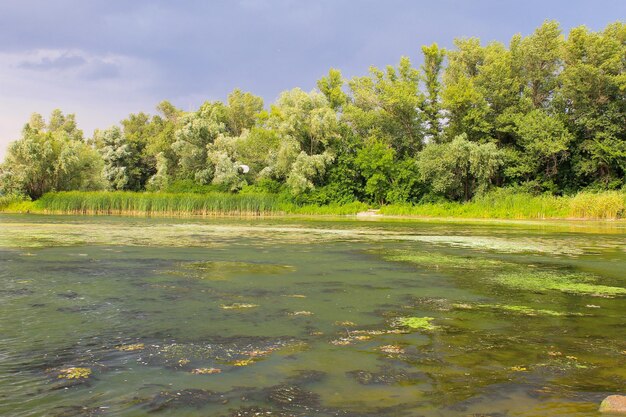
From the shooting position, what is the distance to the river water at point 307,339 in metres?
3.74

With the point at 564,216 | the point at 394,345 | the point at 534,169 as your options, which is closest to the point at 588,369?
the point at 394,345

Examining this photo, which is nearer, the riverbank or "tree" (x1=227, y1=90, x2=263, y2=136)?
the riverbank

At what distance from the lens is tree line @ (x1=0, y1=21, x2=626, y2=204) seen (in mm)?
42906

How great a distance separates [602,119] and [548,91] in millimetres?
6724

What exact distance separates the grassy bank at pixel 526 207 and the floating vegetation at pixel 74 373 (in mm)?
37568

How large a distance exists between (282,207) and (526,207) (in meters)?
22.0

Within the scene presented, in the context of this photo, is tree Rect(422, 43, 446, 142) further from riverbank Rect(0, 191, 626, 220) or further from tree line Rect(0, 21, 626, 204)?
riverbank Rect(0, 191, 626, 220)

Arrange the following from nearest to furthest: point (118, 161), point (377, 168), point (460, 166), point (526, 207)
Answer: point (526, 207) → point (460, 166) → point (377, 168) → point (118, 161)

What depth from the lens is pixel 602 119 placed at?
4238 centimetres

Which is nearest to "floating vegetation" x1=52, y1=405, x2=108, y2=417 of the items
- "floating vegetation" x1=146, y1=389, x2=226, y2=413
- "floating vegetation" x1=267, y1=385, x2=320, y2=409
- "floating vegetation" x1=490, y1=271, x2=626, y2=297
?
"floating vegetation" x1=146, y1=389, x2=226, y2=413

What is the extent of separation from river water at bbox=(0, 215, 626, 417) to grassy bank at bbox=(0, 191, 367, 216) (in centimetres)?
3318

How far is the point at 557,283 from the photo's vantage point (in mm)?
9219

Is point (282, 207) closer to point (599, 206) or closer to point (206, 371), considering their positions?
point (599, 206)

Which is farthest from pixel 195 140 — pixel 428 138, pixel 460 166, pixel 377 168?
pixel 460 166
